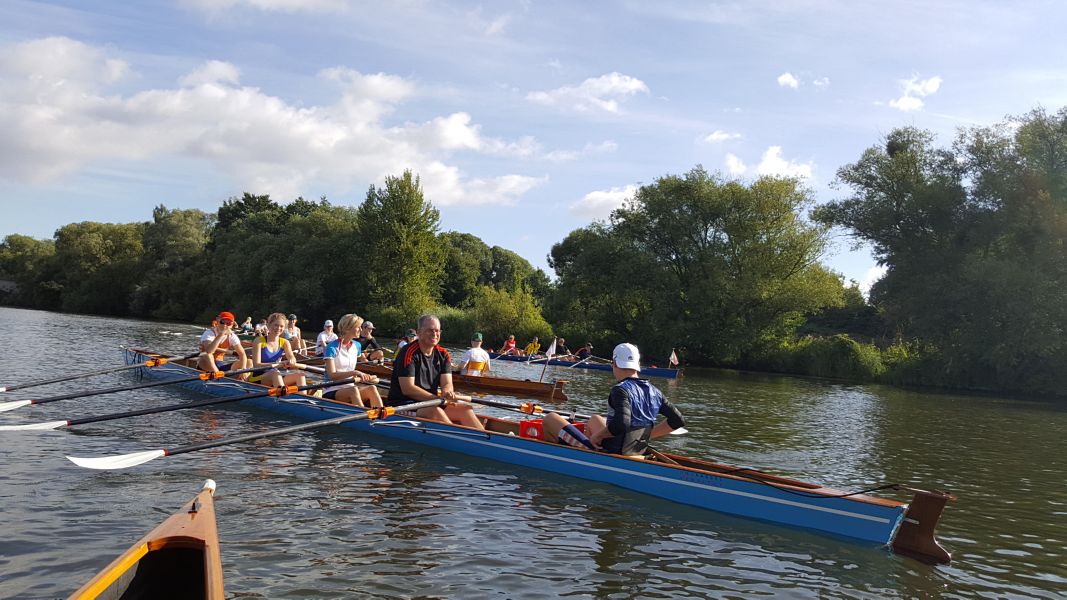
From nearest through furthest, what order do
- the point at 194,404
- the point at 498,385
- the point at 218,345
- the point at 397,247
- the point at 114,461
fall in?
the point at 114,461 < the point at 194,404 < the point at 218,345 < the point at 498,385 < the point at 397,247

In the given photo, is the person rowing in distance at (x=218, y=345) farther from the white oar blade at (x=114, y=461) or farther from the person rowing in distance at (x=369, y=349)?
the white oar blade at (x=114, y=461)

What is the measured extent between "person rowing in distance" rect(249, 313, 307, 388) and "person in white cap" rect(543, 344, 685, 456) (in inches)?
245

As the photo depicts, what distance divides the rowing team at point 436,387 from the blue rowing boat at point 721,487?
233 millimetres

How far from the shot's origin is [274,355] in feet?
46.8

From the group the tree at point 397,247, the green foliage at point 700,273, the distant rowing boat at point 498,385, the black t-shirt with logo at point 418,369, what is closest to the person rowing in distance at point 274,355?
the black t-shirt with logo at point 418,369

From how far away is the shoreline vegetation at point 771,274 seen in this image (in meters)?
32.7

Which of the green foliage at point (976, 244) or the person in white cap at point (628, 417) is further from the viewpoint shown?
the green foliage at point (976, 244)

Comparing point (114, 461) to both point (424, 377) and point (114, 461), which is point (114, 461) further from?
point (424, 377)

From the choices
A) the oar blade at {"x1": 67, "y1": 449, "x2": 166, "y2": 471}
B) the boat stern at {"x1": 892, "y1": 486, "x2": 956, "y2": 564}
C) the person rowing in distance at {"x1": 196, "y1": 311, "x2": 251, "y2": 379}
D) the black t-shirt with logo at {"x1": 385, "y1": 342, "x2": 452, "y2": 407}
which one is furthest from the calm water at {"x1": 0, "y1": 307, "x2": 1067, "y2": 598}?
the person rowing in distance at {"x1": 196, "y1": 311, "x2": 251, "y2": 379}

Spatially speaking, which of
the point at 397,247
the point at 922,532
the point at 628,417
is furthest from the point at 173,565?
the point at 397,247

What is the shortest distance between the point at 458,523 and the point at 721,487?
9.88ft

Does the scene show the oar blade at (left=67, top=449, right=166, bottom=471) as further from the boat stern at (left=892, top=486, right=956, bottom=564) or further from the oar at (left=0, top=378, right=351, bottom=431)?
the boat stern at (left=892, top=486, right=956, bottom=564)

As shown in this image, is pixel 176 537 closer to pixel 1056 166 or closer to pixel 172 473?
pixel 172 473

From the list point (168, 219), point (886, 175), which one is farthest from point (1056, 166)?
point (168, 219)
